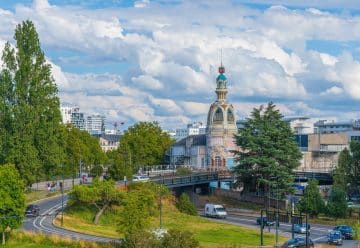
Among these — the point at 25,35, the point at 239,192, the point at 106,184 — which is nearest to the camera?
the point at 106,184

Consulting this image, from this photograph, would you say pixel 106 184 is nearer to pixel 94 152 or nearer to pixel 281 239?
pixel 281 239

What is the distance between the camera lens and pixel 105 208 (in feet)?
238

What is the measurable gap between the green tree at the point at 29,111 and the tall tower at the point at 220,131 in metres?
58.7

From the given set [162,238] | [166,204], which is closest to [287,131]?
[166,204]

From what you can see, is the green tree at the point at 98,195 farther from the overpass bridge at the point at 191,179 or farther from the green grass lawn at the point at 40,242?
the overpass bridge at the point at 191,179

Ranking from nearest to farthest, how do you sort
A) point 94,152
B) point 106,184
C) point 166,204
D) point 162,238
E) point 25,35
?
1. point 162,238
2. point 106,184
3. point 25,35
4. point 166,204
5. point 94,152

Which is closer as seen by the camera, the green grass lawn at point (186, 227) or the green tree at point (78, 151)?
the green grass lawn at point (186, 227)

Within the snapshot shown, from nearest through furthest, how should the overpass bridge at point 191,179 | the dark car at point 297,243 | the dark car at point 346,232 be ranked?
1. the dark car at point 297,243
2. the dark car at point 346,232
3. the overpass bridge at point 191,179

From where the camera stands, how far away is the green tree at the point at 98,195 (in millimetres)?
70062

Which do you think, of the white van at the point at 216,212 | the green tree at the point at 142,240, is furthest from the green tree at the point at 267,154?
the green tree at the point at 142,240

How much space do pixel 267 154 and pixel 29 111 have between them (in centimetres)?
3349

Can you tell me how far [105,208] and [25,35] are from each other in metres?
21.0

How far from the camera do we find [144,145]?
140000mm

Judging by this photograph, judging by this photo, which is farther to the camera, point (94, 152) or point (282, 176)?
point (94, 152)
